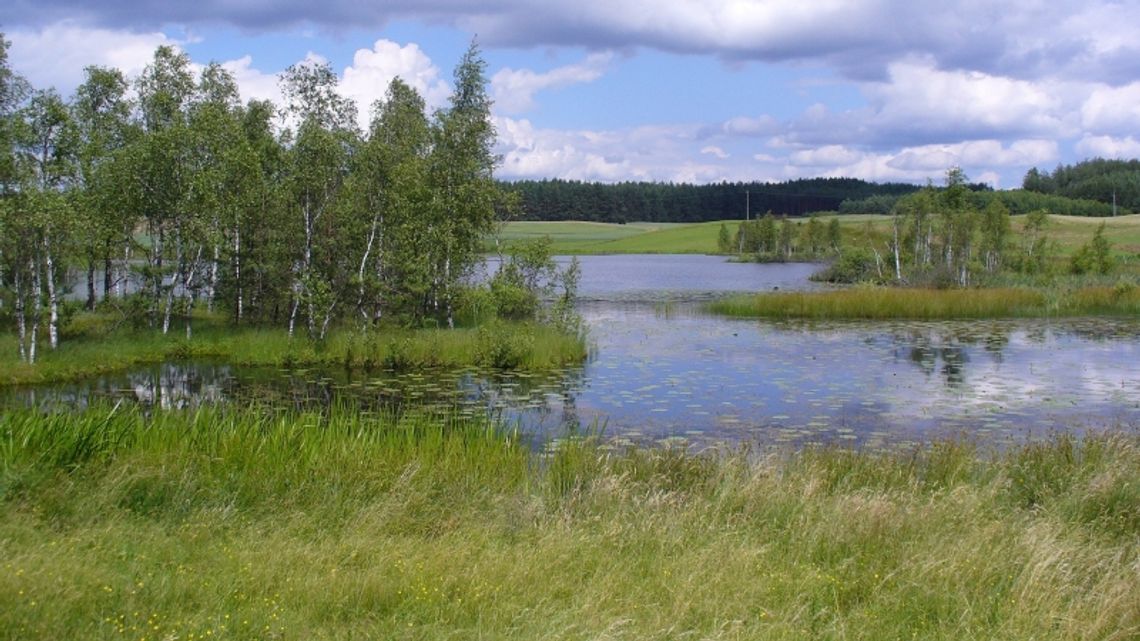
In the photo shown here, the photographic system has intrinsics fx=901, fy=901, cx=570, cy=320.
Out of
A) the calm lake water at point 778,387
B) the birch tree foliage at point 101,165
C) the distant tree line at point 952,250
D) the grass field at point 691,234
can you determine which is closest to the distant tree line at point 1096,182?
the grass field at point 691,234

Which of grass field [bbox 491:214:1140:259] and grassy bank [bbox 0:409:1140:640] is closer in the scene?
grassy bank [bbox 0:409:1140:640]

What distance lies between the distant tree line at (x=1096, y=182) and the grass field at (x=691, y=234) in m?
36.7

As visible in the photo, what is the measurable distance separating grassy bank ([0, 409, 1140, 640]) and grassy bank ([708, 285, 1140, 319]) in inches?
1129

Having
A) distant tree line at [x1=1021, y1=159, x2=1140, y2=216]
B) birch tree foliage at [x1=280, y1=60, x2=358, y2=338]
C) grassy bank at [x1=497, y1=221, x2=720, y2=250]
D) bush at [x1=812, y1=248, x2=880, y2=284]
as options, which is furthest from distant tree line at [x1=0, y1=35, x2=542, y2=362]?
distant tree line at [x1=1021, y1=159, x2=1140, y2=216]

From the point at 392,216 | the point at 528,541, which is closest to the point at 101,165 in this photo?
the point at 392,216

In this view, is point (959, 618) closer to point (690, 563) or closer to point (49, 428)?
point (690, 563)

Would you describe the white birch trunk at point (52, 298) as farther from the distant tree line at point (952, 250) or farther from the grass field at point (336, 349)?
the distant tree line at point (952, 250)

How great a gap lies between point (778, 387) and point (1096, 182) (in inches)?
6532

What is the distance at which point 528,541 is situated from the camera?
301 inches

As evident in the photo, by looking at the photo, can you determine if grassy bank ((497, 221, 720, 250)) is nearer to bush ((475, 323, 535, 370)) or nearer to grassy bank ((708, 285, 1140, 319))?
grassy bank ((708, 285, 1140, 319))

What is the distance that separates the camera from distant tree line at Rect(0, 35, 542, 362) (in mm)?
24750

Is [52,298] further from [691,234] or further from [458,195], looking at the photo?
[691,234]

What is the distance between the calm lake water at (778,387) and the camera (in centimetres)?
1644

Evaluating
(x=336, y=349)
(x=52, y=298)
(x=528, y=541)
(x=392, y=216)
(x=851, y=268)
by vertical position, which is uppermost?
(x=392, y=216)
